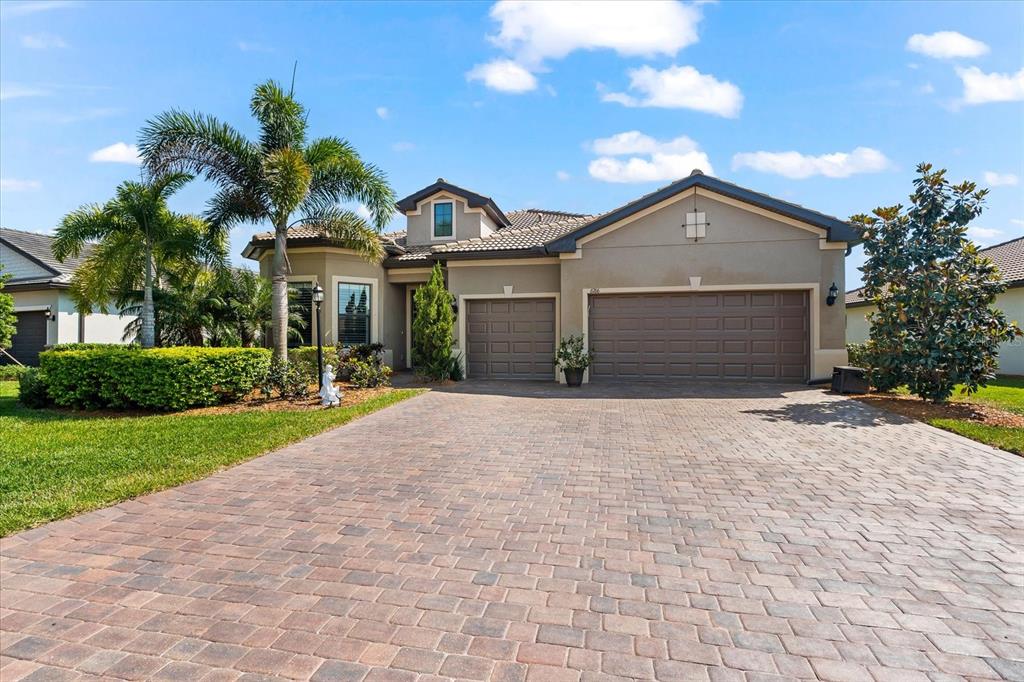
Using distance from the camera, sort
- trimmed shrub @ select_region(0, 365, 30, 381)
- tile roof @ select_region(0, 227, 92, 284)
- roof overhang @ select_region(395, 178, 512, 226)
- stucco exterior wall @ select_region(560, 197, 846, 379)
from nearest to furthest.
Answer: stucco exterior wall @ select_region(560, 197, 846, 379) < trimmed shrub @ select_region(0, 365, 30, 381) < roof overhang @ select_region(395, 178, 512, 226) < tile roof @ select_region(0, 227, 92, 284)

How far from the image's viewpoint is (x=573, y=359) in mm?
13203

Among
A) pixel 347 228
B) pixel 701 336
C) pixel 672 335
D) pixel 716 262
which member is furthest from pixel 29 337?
pixel 716 262

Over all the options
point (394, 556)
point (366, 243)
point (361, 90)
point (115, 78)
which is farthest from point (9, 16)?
point (394, 556)

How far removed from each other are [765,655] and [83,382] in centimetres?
1246

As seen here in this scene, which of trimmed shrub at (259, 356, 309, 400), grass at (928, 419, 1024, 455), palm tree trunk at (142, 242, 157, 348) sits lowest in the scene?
grass at (928, 419, 1024, 455)

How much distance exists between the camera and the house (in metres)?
12.7

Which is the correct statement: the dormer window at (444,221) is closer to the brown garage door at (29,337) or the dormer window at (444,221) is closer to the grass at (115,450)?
the grass at (115,450)

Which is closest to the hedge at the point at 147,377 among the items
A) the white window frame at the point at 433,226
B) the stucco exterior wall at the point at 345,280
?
the stucco exterior wall at the point at 345,280

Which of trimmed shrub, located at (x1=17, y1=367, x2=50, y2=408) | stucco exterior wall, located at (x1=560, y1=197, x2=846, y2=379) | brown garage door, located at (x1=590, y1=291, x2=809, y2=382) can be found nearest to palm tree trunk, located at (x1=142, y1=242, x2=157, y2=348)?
trimmed shrub, located at (x1=17, y1=367, x2=50, y2=408)

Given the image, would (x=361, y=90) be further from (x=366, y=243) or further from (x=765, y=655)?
(x=765, y=655)

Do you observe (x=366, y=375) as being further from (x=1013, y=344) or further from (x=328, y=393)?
(x=1013, y=344)

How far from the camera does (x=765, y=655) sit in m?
2.63

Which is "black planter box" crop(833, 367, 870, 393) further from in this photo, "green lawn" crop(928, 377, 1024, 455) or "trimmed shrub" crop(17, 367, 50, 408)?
"trimmed shrub" crop(17, 367, 50, 408)

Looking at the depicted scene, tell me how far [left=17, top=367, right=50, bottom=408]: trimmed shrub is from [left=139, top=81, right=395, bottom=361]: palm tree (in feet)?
15.6
